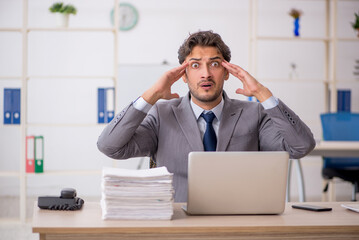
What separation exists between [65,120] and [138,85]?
4.08 ft

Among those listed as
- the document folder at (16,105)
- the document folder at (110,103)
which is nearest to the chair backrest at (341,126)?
the document folder at (110,103)

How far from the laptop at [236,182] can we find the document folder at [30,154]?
118 inches

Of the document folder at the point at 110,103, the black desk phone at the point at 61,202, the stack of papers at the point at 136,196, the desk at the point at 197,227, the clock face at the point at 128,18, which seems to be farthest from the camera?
the clock face at the point at 128,18

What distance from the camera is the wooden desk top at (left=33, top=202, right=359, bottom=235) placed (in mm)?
1481

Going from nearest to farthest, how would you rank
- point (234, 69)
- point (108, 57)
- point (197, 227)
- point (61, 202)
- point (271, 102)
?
point (197, 227) < point (61, 202) < point (271, 102) < point (234, 69) < point (108, 57)

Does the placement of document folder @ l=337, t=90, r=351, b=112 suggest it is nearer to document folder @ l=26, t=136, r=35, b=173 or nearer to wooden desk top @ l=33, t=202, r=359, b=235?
document folder @ l=26, t=136, r=35, b=173

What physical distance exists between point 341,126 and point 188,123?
8.88 ft

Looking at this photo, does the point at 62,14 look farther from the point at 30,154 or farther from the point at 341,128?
the point at 341,128

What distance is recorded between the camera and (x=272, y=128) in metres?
2.34

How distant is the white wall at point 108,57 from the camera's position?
5777 millimetres

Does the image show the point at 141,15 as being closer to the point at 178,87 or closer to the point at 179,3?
the point at 179,3

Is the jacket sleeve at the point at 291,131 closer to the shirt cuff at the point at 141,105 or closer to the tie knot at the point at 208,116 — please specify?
the tie knot at the point at 208,116

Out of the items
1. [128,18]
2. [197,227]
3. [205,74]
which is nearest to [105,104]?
[128,18]

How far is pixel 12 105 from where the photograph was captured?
14.7 ft
